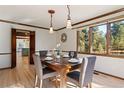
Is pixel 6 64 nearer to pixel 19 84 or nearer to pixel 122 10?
pixel 19 84

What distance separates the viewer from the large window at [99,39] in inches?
189

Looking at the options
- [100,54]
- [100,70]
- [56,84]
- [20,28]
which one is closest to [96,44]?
[100,54]

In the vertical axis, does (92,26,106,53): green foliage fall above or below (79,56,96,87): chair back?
above

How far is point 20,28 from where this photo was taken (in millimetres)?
6668

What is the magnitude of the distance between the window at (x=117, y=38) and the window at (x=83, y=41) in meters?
1.34

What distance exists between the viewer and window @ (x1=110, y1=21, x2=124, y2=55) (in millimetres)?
4172

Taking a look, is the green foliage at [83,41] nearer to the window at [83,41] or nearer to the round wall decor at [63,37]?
the window at [83,41]

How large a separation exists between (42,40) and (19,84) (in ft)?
13.9

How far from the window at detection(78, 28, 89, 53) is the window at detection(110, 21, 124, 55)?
52.8 inches

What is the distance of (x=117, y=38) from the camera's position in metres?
4.32

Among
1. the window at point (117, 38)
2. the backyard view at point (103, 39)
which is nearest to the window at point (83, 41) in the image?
the backyard view at point (103, 39)

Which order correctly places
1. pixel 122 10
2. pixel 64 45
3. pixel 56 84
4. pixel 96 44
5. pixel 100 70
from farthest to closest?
pixel 64 45 < pixel 96 44 < pixel 100 70 < pixel 122 10 < pixel 56 84

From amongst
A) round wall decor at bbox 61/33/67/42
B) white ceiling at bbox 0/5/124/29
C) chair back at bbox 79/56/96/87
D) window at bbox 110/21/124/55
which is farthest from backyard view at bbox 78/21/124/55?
chair back at bbox 79/56/96/87

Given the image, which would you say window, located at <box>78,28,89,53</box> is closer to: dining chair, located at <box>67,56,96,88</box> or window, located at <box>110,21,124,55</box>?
window, located at <box>110,21,124,55</box>
